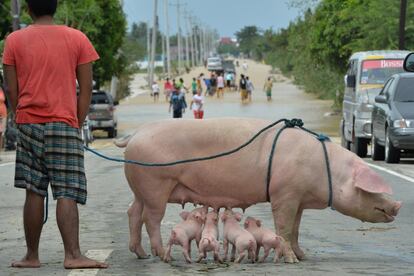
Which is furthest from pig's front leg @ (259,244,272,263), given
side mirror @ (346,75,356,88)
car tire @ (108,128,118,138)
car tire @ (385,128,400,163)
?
car tire @ (108,128,118,138)

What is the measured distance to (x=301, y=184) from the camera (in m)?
9.19

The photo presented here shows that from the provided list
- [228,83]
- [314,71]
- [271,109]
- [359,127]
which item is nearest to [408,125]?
[359,127]

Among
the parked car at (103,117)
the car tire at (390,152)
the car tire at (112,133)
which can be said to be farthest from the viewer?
the car tire at (112,133)

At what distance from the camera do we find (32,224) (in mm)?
8914

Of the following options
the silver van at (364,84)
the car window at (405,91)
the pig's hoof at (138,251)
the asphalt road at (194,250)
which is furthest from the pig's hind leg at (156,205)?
the silver van at (364,84)

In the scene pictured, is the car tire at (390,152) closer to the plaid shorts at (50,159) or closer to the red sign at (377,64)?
the red sign at (377,64)

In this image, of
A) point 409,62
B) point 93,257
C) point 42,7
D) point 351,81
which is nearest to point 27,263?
point 93,257

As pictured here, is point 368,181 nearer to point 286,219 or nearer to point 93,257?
point 286,219

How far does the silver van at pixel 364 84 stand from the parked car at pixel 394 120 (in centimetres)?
183

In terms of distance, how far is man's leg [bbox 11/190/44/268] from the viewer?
8.85 meters

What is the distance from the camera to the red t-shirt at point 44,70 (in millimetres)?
8773

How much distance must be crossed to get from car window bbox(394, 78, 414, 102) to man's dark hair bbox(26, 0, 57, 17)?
49.6 ft

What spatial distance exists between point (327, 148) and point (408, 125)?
1332cm

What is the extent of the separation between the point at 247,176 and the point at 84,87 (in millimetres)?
1398
